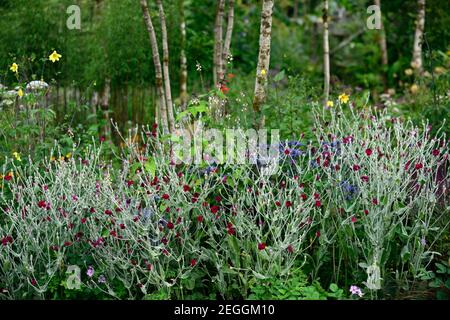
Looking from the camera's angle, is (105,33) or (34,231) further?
(105,33)

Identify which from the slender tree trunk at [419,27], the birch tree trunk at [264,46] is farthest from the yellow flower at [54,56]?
the slender tree trunk at [419,27]

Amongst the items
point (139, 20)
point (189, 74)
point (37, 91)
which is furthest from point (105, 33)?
point (189, 74)

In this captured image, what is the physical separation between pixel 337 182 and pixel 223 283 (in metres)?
0.99

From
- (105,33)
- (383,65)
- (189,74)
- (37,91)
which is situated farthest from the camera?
(383,65)

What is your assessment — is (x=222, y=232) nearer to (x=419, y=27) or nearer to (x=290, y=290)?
(x=290, y=290)

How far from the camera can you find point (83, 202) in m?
4.50

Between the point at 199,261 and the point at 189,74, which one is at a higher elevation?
the point at 189,74

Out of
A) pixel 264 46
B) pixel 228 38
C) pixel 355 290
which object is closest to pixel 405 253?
pixel 355 290

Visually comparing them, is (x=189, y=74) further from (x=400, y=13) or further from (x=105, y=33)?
(x=400, y=13)

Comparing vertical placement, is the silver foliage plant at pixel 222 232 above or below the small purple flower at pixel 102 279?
above

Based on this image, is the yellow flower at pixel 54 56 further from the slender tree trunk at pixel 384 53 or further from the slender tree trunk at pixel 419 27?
the slender tree trunk at pixel 384 53

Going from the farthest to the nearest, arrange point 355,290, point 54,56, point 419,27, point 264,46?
point 419,27 < point 54,56 < point 264,46 < point 355,290

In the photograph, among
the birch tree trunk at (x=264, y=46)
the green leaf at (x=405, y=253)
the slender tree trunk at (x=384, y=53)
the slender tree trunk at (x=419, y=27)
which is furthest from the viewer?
the slender tree trunk at (x=384, y=53)

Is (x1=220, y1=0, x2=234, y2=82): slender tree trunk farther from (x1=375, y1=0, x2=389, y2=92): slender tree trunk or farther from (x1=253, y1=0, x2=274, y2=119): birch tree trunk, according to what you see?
(x1=375, y1=0, x2=389, y2=92): slender tree trunk
